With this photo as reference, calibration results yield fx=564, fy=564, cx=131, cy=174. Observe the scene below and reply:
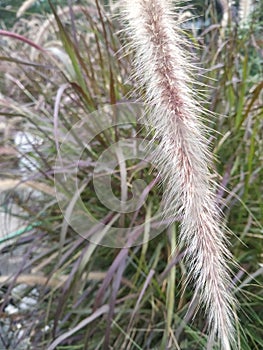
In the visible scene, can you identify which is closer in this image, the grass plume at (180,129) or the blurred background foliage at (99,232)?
the grass plume at (180,129)

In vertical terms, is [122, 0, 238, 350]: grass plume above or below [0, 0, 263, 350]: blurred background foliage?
above

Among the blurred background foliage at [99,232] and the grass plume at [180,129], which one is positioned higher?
the grass plume at [180,129]

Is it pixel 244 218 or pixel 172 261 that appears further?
pixel 244 218

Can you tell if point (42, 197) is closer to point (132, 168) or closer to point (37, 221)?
point (37, 221)

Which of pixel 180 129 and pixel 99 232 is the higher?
pixel 180 129

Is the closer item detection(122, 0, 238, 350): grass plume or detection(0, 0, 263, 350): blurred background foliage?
detection(122, 0, 238, 350): grass plume

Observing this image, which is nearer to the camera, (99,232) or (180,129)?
(180,129)

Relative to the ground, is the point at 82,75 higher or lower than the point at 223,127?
higher

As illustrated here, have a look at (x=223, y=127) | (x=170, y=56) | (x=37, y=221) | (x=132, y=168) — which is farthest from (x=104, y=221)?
(x=170, y=56)
